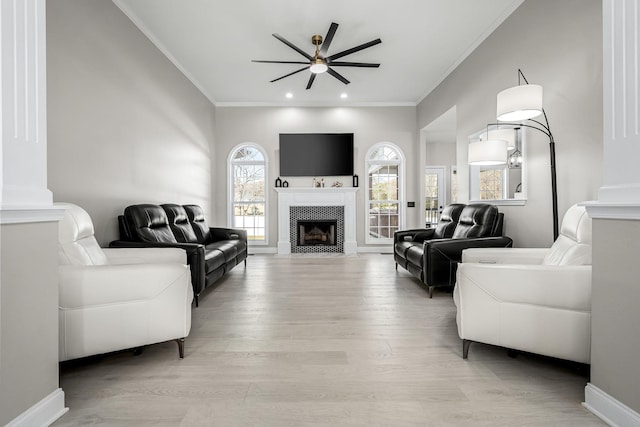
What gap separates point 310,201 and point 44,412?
17.4 feet

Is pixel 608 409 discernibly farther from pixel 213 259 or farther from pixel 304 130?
pixel 304 130

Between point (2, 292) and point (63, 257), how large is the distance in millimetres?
788

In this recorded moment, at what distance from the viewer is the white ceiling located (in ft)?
11.1

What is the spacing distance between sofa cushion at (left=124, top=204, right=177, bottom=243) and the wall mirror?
12.5 ft

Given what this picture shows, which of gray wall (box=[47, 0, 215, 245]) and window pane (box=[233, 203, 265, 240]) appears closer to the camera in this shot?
gray wall (box=[47, 0, 215, 245])

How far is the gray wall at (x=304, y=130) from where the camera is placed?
650 centimetres

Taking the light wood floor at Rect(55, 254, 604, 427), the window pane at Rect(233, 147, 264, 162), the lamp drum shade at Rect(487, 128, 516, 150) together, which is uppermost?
the window pane at Rect(233, 147, 264, 162)

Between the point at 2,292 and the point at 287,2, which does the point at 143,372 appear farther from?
the point at 287,2

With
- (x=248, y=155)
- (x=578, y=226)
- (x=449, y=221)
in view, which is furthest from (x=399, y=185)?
(x=578, y=226)

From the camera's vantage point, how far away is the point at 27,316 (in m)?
1.31

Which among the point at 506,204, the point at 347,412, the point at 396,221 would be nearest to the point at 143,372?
the point at 347,412

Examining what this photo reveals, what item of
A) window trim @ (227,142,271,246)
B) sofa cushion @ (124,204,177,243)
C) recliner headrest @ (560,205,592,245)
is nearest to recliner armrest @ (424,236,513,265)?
recliner headrest @ (560,205,592,245)

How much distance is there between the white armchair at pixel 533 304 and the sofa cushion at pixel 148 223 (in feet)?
9.46

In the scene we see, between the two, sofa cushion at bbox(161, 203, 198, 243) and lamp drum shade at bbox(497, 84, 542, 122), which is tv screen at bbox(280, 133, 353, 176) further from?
lamp drum shade at bbox(497, 84, 542, 122)
